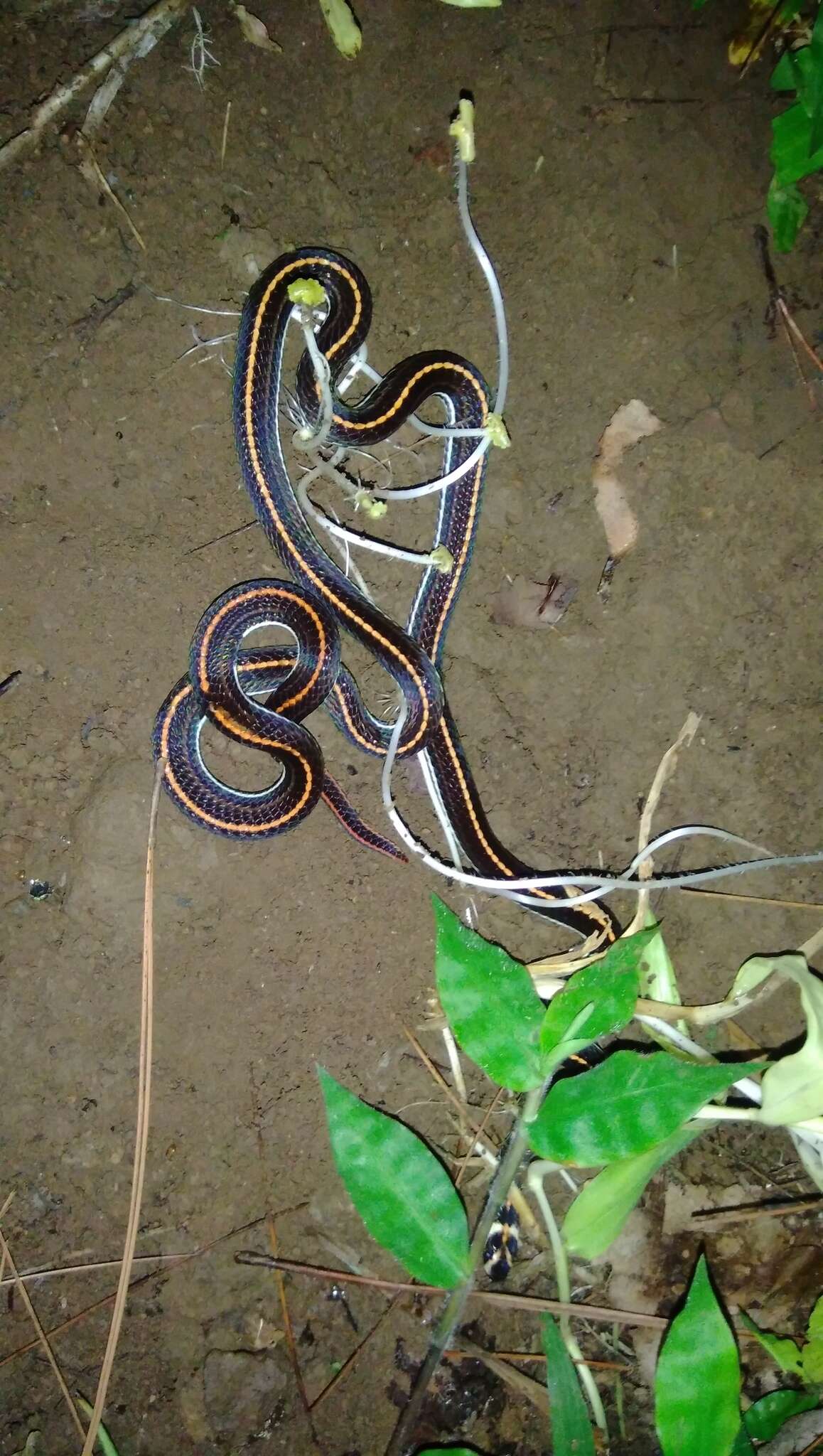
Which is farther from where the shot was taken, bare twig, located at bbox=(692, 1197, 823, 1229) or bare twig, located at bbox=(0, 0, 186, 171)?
bare twig, located at bbox=(692, 1197, 823, 1229)

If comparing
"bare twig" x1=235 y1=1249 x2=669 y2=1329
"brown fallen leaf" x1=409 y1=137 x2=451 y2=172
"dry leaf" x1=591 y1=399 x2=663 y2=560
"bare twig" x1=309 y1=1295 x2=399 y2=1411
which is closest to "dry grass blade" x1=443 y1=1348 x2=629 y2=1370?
"bare twig" x1=235 y1=1249 x2=669 y2=1329

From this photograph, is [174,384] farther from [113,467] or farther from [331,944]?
[331,944]

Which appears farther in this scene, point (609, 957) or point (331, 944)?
point (331, 944)

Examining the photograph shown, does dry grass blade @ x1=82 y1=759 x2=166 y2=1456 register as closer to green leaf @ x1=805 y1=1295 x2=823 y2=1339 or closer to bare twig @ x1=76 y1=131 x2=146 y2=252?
bare twig @ x1=76 y1=131 x2=146 y2=252

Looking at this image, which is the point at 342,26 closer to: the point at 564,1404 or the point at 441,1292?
the point at 564,1404

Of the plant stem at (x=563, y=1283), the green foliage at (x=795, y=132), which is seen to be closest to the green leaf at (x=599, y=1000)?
the plant stem at (x=563, y=1283)

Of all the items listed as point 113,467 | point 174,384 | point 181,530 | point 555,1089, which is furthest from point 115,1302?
point 174,384
